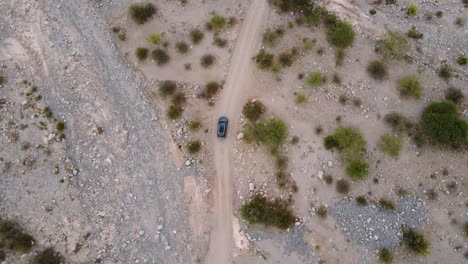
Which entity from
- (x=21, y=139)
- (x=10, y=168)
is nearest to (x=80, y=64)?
(x=21, y=139)

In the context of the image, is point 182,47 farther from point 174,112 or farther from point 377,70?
point 377,70

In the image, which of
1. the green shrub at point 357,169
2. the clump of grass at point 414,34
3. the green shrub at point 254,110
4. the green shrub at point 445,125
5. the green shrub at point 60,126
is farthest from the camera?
the clump of grass at point 414,34

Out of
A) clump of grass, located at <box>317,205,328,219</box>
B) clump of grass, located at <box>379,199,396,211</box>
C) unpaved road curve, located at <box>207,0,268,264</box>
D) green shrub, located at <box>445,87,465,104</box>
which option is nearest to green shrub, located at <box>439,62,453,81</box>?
green shrub, located at <box>445,87,465,104</box>

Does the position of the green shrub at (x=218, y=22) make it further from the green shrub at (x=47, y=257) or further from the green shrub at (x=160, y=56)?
the green shrub at (x=47, y=257)

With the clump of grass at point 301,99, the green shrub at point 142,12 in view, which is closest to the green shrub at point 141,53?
the green shrub at point 142,12

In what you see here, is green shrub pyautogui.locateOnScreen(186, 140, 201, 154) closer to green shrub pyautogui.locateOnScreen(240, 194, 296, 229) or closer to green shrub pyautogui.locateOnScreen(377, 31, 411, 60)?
green shrub pyautogui.locateOnScreen(240, 194, 296, 229)

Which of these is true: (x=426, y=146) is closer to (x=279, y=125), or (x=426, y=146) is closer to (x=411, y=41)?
(x=411, y=41)
